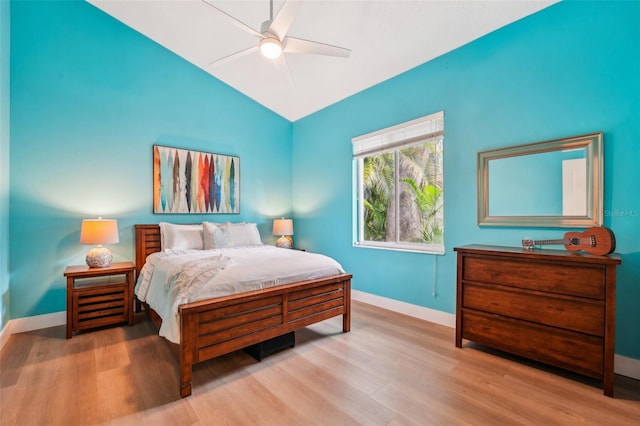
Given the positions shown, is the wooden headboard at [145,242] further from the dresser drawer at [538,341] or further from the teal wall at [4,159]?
the dresser drawer at [538,341]

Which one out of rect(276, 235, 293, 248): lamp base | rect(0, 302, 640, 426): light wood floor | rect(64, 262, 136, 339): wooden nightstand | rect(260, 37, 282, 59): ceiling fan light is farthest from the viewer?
rect(276, 235, 293, 248): lamp base

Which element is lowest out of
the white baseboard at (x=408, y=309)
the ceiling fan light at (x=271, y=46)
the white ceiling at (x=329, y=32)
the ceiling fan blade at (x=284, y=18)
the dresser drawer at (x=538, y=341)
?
the white baseboard at (x=408, y=309)

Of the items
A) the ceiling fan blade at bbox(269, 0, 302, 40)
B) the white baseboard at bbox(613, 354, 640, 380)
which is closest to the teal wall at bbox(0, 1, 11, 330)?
the ceiling fan blade at bbox(269, 0, 302, 40)

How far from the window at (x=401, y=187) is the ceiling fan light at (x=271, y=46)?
1775mm

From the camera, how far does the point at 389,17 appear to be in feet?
8.86

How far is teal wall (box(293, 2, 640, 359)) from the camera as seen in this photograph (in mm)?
2115

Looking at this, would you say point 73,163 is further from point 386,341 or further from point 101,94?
point 386,341

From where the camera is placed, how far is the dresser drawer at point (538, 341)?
76.9 inches

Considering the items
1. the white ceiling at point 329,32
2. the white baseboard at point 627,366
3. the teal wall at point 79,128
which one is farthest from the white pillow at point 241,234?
the white baseboard at point 627,366

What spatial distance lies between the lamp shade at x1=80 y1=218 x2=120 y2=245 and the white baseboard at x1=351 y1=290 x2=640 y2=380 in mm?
3104

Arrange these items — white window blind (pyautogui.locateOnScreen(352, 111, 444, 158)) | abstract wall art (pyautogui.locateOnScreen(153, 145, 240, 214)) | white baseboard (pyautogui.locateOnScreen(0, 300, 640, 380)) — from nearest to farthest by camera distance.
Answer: white baseboard (pyautogui.locateOnScreen(0, 300, 640, 380)), white window blind (pyautogui.locateOnScreen(352, 111, 444, 158)), abstract wall art (pyautogui.locateOnScreen(153, 145, 240, 214))

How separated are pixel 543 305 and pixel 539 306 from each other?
0.09 ft

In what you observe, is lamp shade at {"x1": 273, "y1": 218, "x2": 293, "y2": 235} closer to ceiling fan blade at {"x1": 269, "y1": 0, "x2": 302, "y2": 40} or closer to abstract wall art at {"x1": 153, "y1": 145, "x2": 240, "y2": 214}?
abstract wall art at {"x1": 153, "y1": 145, "x2": 240, "y2": 214}

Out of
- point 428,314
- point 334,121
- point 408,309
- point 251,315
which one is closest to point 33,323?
point 251,315
